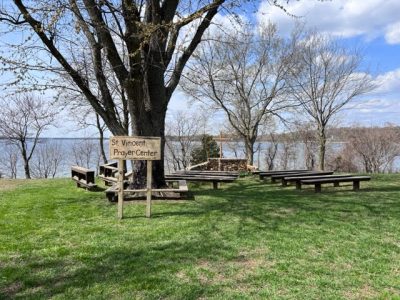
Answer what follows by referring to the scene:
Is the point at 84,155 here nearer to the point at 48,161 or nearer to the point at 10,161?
the point at 48,161

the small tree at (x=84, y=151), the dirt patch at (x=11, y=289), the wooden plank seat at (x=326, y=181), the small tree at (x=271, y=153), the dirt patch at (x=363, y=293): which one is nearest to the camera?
the dirt patch at (x=363, y=293)

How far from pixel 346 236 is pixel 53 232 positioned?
4.16m

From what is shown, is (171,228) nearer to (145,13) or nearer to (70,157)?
(145,13)

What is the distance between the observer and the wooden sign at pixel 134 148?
675cm

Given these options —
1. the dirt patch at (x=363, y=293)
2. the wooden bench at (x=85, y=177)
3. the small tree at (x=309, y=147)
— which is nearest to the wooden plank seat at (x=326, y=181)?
the wooden bench at (x=85, y=177)

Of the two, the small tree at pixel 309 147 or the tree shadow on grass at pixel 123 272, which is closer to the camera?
the tree shadow on grass at pixel 123 272

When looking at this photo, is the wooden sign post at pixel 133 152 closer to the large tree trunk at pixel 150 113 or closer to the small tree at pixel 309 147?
the large tree trunk at pixel 150 113

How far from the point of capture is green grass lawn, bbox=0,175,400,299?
12.2ft

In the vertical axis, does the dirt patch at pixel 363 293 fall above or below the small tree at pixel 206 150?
below

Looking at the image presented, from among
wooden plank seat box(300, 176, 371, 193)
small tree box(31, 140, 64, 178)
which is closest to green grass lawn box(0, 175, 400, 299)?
wooden plank seat box(300, 176, 371, 193)

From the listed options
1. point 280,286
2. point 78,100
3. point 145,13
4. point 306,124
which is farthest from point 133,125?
point 306,124

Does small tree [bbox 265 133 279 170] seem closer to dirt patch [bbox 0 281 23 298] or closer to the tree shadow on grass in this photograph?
the tree shadow on grass

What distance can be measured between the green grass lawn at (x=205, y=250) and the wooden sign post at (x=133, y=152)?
0.41m

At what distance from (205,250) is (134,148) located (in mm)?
2603
